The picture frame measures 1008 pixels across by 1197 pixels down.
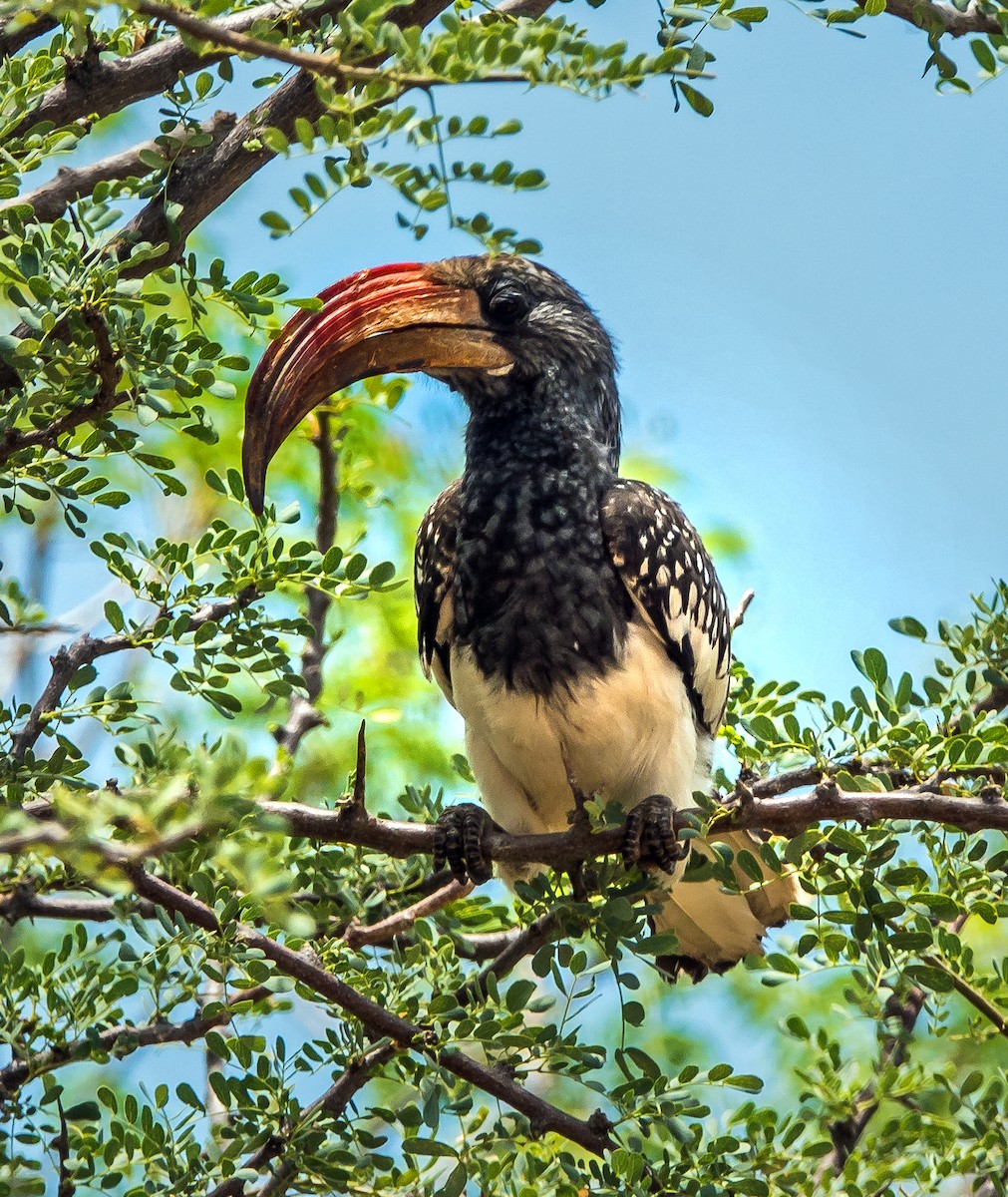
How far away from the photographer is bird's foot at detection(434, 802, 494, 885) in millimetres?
2578

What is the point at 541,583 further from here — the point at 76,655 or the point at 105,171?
the point at 105,171

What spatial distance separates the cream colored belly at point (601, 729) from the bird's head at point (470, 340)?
2.00 feet

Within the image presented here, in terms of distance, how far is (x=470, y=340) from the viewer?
3006 mm

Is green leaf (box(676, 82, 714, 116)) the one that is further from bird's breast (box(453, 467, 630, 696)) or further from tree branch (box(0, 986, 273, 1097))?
tree branch (box(0, 986, 273, 1097))

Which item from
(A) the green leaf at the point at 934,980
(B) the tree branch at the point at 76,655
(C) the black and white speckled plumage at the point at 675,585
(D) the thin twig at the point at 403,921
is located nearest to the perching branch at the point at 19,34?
(B) the tree branch at the point at 76,655

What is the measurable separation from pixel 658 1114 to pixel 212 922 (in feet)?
2.40

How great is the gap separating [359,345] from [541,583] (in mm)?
600

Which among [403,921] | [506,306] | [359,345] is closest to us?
[403,921]

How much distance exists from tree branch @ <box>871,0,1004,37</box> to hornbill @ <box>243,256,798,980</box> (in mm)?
1095

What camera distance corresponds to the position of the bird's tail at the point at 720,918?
9.45 feet

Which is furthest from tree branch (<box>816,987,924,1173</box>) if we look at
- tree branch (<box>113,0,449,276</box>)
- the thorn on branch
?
tree branch (<box>113,0,449,276</box>)

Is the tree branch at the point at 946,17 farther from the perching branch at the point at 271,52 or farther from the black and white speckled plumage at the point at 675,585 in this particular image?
the black and white speckled plumage at the point at 675,585

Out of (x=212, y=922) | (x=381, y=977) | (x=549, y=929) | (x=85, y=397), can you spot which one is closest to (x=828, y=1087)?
(x=549, y=929)

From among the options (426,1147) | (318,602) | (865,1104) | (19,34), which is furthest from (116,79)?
(865,1104)
